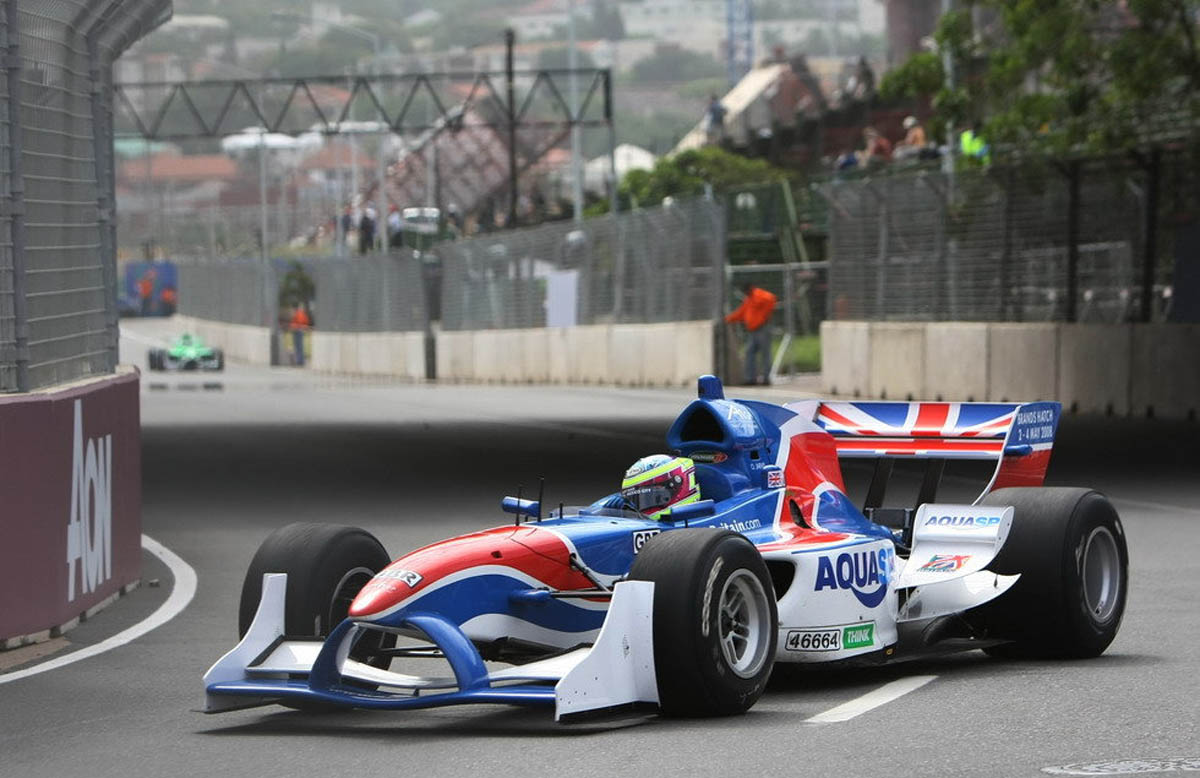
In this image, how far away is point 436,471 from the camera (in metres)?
20.5

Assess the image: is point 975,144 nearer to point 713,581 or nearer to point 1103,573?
point 1103,573

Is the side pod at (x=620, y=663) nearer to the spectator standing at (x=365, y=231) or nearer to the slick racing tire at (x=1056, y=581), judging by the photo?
the slick racing tire at (x=1056, y=581)

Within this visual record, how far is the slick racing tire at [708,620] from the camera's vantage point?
7.73m

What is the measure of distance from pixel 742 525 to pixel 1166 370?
1818cm

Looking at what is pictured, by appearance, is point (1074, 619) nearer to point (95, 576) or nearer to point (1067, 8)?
point (95, 576)

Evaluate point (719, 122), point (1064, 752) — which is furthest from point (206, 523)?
point (719, 122)

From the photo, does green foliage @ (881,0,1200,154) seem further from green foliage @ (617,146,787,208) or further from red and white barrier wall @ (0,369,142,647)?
green foliage @ (617,146,787,208)

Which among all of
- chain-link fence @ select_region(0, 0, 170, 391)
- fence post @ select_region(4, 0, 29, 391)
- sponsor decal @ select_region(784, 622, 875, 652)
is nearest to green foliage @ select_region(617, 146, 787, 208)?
chain-link fence @ select_region(0, 0, 170, 391)

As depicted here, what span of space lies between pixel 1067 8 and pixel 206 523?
16996 mm

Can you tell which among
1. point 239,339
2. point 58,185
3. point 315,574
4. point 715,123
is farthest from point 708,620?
point 239,339

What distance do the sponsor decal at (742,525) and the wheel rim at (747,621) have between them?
28.3 inches

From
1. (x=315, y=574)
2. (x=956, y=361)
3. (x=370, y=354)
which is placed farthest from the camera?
(x=370, y=354)

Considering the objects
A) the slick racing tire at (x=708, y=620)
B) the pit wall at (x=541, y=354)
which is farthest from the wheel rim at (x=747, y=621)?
the pit wall at (x=541, y=354)

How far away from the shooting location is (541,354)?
145ft
